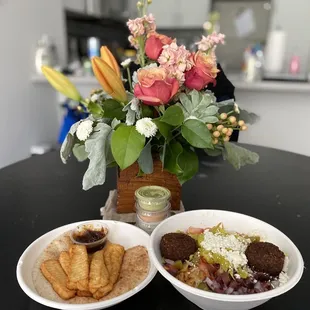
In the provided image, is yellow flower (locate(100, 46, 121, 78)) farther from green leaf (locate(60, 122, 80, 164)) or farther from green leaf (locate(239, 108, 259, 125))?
green leaf (locate(239, 108, 259, 125))

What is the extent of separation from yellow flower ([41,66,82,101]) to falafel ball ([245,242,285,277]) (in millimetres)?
479

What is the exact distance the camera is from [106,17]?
141 inches

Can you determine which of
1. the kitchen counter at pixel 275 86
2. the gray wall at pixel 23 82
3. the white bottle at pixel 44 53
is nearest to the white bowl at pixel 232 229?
the kitchen counter at pixel 275 86

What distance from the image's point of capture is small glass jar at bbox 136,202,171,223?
72 centimetres

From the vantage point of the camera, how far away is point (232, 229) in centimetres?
69

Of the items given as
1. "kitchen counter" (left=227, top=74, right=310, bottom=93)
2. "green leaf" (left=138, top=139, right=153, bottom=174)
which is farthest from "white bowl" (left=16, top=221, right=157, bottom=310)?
"kitchen counter" (left=227, top=74, right=310, bottom=93)

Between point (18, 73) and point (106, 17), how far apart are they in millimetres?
1668

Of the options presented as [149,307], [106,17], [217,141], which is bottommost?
[149,307]

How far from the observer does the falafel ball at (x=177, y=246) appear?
587 mm

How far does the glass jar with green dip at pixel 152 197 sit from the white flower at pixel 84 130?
0.18 meters

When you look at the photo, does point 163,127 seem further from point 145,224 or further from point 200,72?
point 145,224

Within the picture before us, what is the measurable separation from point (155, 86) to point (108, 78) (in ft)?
0.36

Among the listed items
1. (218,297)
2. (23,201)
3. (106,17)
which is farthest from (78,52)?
(218,297)

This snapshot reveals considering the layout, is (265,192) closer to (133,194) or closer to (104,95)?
(133,194)
